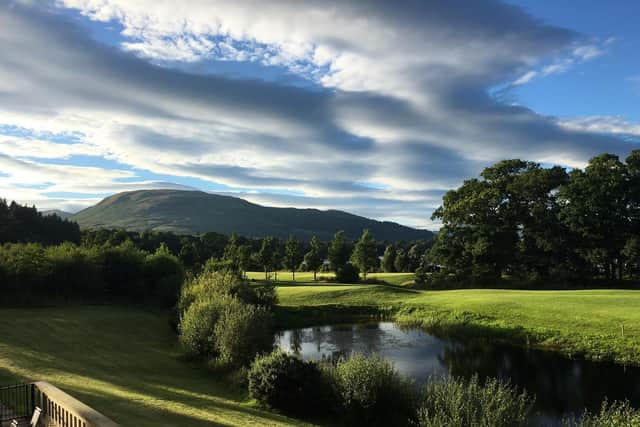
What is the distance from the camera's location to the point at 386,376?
16688mm

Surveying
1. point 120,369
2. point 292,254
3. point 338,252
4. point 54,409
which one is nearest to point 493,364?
point 120,369

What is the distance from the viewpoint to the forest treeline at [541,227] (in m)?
57.7

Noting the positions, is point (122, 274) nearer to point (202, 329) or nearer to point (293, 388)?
point (202, 329)

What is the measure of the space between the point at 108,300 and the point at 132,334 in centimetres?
1300

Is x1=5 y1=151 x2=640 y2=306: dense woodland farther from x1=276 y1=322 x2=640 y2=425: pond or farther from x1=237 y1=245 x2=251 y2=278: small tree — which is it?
x1=276 y1=322 x2=640 y2=425: pond

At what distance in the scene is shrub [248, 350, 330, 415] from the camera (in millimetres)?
17922

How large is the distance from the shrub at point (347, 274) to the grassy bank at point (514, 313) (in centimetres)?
1113

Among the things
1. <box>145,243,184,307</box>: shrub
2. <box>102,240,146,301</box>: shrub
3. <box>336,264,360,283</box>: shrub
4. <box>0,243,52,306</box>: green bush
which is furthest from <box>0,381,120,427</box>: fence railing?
<box>336,264,360,283</box>: shrub

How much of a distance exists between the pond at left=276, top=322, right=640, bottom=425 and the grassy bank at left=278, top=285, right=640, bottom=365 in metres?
1.97

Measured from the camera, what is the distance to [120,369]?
2252 cm

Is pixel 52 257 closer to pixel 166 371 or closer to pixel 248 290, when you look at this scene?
pixel 248 290

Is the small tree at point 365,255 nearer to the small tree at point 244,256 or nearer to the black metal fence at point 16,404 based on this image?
the small tree at point 244,256

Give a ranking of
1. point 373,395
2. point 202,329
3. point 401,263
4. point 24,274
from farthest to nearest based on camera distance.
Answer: point 401,263 → point 24,274 → point 202,329 → point 373,395

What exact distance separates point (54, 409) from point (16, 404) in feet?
14.2
